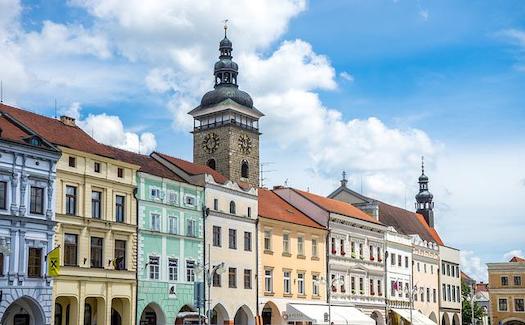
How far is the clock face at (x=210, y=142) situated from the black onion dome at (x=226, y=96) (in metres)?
3.03

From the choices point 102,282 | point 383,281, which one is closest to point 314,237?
Result: point 383,281

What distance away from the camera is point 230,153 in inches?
3142

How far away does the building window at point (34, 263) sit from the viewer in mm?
45625

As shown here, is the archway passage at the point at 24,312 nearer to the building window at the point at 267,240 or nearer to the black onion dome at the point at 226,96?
the building window at the point at 267,240

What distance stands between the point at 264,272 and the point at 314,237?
8319 millimetres

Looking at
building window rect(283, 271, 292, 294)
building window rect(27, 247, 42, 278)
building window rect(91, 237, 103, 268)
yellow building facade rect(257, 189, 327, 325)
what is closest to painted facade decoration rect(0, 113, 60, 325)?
building window rect(27, 247, 42, 278)

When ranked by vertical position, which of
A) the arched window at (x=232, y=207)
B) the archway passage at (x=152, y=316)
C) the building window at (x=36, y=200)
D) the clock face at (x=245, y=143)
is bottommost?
the archway passage at (x=152, y=316)

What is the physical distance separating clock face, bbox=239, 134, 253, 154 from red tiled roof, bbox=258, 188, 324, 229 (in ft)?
24.6

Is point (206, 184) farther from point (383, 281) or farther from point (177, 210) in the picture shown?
point (383, 281)

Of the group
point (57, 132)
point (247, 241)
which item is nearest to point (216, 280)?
point (247, 241)

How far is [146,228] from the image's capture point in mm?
53781

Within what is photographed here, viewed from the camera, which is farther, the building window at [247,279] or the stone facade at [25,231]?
the building window at [247,279]

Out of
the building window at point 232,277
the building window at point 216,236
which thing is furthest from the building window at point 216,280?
the building window at point 216,236

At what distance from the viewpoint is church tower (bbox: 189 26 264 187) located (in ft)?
265
